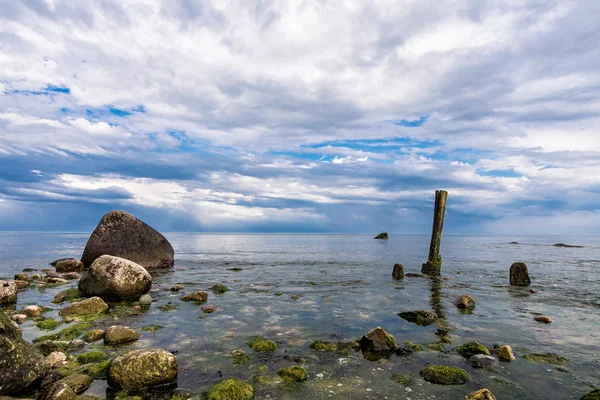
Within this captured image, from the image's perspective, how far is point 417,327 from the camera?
34.4 ft

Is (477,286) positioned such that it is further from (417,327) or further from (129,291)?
(129,291)

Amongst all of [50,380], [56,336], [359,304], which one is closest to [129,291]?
[56,336]

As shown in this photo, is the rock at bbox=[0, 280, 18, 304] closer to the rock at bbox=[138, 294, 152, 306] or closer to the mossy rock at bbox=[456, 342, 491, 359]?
the rock at bbox=[138, 294, 152, 306]

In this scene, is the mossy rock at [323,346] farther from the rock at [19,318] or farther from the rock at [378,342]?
the rock at [19,318]

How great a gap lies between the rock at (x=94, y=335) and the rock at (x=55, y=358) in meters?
1.41

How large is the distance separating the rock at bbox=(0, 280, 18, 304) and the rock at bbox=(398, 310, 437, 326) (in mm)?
15604

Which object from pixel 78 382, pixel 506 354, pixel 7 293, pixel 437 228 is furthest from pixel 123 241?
pixel 506 354

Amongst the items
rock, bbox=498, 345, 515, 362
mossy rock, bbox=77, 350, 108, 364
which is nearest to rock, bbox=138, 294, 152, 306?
mossy rock, bbox=77, 350, 108, 364

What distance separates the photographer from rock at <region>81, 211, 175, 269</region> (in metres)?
24.2

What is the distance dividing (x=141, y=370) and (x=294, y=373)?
2989 millimetres

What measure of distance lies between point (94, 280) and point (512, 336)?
15.9 metres

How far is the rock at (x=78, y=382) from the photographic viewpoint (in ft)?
19.9

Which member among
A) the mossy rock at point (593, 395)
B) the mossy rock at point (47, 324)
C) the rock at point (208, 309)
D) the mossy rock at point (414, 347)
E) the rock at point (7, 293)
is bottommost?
the rock at point (7, 293)

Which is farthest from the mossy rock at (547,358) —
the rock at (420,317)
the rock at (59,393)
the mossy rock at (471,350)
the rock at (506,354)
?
the rock at (59,393)
